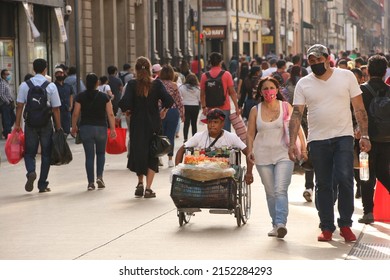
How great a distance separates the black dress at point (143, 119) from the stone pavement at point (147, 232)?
466 mm

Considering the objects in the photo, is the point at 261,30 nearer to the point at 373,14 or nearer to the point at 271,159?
the point at 271,159

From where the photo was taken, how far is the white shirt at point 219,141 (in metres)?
13.6

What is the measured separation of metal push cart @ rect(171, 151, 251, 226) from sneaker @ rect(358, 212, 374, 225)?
1.23 meters

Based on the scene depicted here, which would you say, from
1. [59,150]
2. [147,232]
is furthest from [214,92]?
[147,232]

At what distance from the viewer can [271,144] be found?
41.6 feet

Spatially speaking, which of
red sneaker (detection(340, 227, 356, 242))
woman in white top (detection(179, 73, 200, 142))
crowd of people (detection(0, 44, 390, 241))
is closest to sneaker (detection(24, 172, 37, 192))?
crowd of people (detection(0, 44, 390, 241))

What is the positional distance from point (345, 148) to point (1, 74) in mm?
21397

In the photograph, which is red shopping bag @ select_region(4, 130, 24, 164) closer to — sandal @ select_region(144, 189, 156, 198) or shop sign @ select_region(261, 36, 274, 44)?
sandal @ select_region(144, 189, 156, 198)

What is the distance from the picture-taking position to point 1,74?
3234 centimetres

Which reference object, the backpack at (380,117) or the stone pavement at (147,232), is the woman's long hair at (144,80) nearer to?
the stone pavement at (147,232)

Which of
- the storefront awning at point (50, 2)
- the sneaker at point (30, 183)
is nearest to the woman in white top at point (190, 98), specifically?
the sneaker at point (30, 183)

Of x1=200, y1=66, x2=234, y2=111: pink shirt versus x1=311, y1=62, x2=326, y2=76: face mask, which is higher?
x1=311, y1=62, x2=326, y2=76: face mask

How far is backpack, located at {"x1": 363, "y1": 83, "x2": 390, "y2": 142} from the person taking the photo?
13.4 metres

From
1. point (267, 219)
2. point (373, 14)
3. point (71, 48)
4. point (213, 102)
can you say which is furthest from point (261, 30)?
point (373, 14)
